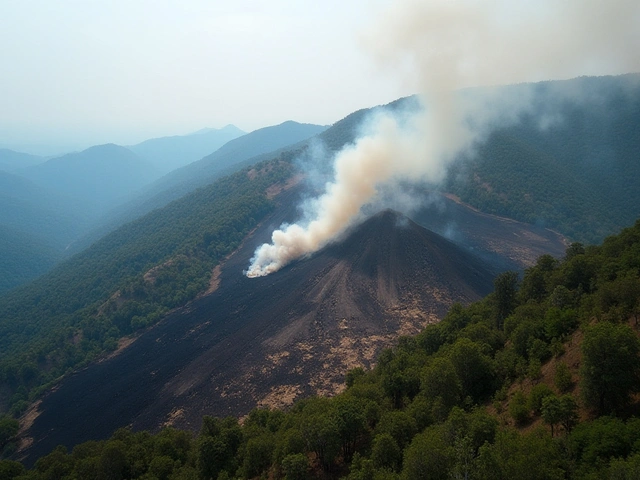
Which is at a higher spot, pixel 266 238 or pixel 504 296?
pixel 266 238

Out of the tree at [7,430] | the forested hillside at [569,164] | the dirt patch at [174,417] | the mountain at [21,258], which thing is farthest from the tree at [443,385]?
the mountain at [21,258]

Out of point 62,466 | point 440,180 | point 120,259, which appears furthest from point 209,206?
point 62,466

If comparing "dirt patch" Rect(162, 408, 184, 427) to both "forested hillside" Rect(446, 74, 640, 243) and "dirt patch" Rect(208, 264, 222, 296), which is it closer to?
"dirt patch" Rect(208, 264, 222, 296)

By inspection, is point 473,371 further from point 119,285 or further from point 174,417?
point 119,285

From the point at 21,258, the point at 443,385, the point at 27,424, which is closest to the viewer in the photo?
the point at 443,385

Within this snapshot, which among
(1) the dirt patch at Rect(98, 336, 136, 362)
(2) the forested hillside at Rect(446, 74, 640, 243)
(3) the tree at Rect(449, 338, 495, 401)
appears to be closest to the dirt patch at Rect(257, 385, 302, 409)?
(3) the tree at Rect(449, 338, 495, 401)

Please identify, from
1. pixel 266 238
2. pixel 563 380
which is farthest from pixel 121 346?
pixel 563 380

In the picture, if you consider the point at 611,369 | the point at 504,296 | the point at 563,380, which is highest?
the point at 611,369

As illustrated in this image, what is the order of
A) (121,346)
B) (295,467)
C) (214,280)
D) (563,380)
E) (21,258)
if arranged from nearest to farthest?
(563,380), (295,467), (121,346), (214,280), (21,258)
